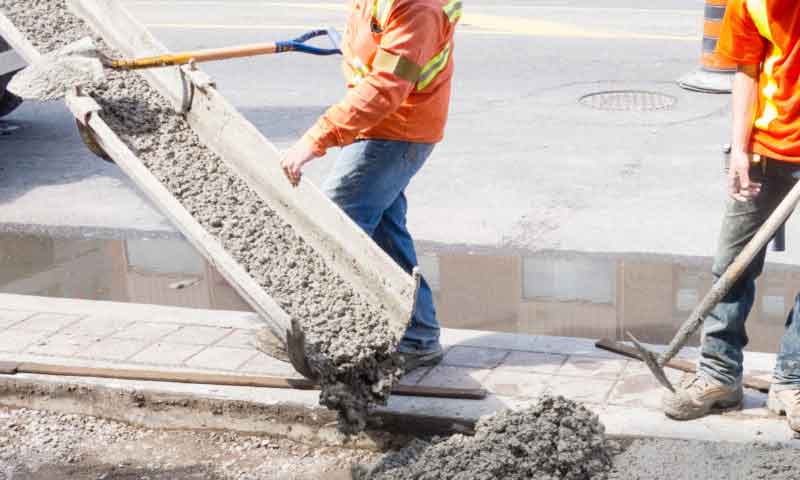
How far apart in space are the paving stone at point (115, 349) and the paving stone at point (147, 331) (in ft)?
0.16

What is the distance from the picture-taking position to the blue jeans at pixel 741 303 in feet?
13.6

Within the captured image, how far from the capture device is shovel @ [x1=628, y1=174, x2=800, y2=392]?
12.6ft

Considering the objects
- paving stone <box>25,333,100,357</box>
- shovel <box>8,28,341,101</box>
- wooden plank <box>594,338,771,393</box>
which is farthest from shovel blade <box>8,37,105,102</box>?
wooden plank <box>594,338,771,393</box>

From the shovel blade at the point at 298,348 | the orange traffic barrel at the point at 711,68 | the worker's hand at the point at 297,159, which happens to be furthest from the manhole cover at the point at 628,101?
the shovel blade at the point at 298,348

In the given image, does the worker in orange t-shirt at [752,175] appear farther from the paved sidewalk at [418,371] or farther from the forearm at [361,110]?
the forearm at [361,110]

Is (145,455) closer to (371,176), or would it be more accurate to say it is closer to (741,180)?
(371,176)

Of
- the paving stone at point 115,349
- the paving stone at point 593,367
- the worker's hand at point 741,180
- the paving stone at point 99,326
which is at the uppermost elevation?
the worker's hand at point 741,180

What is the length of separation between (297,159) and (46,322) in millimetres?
2031

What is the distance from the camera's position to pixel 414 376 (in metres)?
4.82

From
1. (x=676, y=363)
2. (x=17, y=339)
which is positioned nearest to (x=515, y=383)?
(x=676, y=363)

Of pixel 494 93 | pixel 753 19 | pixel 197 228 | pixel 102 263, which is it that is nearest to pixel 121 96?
pixel 102 263

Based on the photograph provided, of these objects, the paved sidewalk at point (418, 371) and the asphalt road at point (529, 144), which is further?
the asphalt road at point (529, 144)

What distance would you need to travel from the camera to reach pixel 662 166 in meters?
8.22

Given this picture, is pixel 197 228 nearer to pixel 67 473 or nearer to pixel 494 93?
pixel 67 473
